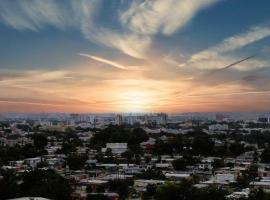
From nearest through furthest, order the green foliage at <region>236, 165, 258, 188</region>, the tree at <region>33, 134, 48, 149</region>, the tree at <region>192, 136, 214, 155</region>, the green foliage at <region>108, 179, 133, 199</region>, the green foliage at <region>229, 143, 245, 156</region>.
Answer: the green foliage at <region>108, 179, 133, 199</region>
the green foliage at <region>236, 165, 258, 188</region>
the tree at <region>192, 136, 214, 155</region>
the green foliage at <region>229, 143, 245, 156</region>
the tree at <region>33, 134, 48, 149</region>

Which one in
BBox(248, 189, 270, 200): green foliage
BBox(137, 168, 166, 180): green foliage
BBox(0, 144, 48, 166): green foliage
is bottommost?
BBox(137, 168, 166, 180): green foliage

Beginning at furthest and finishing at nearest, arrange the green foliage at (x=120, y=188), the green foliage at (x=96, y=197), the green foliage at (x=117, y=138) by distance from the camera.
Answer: the green foliage at (x=117, y=138) < the green foliage at (x=120, y=188) < the green foliage at (x=96, y=197)

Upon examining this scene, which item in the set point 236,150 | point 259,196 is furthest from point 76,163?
point 259,196

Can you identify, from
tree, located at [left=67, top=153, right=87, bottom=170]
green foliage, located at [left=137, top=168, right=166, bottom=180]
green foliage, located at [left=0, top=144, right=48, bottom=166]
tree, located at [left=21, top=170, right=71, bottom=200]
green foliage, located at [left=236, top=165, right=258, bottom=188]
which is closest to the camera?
tree, located at [left=21, top=170, right=71, bottom=200]

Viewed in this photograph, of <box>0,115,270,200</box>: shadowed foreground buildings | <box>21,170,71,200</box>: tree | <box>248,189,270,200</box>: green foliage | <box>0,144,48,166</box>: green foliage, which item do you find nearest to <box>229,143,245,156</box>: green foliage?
<box>0,115,270,200</box>: shadowed foreground buildings

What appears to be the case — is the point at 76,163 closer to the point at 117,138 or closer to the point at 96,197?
the point at 96,197

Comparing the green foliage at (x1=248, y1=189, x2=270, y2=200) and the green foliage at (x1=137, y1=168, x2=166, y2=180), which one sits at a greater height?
the green foliage at (x1=248, y1=189, x2=270, y2=200)

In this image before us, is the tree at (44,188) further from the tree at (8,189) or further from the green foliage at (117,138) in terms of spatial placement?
the green foliage at (117,138)

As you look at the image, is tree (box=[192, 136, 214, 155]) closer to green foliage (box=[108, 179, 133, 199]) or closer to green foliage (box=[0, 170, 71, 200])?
green foliage (box=[108, 179, 133, 199])

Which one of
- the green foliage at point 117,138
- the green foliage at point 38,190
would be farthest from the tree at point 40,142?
the green foliage at point 38,190

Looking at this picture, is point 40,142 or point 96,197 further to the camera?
point 40,142

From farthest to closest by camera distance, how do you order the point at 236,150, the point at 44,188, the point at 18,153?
the point at 236,150 → the point at 18,153 → the point at 44,188

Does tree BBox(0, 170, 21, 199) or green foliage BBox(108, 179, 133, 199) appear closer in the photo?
tree BBox(0, 170, 21, 199)

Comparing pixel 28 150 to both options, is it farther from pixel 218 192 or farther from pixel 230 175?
pixel 218 192
